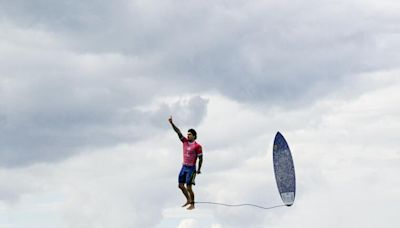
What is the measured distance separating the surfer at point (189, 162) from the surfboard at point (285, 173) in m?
9.67

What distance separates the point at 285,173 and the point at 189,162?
10555 millimetres

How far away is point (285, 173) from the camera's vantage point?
45.7 metres

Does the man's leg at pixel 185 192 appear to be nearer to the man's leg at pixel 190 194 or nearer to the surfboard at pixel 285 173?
the man's leg at pixel 190 194

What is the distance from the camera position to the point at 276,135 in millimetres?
46625

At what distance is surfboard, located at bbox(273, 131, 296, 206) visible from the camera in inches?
1795

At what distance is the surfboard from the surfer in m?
9.67

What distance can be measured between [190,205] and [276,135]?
1129cm

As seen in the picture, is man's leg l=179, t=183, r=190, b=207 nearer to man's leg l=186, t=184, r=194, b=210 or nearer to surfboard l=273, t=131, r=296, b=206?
man's leg l=186, t=184, r=194, b=210

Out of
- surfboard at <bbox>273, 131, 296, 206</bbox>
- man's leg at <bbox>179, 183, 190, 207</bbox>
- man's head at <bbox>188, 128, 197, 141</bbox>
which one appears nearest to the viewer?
man's head at <bbox>188, 128, 197, 141</bbox>

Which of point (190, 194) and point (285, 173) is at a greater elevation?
point (285, 173)

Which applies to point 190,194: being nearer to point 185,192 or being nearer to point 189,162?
point 185,192

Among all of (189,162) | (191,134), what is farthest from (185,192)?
(191,134)

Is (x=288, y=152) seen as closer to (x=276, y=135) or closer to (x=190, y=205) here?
(x=276, y=135)

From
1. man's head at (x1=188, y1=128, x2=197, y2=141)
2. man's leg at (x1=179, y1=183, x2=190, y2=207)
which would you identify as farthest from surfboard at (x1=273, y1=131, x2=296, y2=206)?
man's head at (x1=188, y1=128, x2=197, y2=141)
